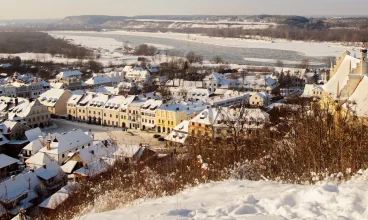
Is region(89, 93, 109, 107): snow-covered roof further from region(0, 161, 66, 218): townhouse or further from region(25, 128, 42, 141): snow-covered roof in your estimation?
region(0, 161, 66, 218): townhouse

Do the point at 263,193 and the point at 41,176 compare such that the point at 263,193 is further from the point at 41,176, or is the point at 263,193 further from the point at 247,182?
the point at 41,176

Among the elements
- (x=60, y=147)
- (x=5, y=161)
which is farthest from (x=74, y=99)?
(x=5, y=161)

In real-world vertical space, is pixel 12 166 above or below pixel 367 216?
below

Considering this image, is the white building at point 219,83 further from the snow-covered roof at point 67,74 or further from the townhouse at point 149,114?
the snow-covered roof at point 67,74

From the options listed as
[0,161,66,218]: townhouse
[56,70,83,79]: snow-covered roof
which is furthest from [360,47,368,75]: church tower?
[56,70,83,79]: snow-covered roof

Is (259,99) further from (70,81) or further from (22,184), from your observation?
(22,184)

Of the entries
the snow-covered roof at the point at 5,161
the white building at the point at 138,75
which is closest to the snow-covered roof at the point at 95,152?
the snow-covered roof at the point at 5,161

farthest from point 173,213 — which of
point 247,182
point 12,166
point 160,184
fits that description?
point 12,166
